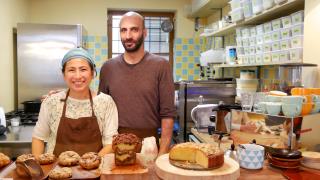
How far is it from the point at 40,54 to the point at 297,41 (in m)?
2.93

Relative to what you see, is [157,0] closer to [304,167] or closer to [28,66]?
[28,66]

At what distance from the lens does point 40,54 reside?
384 centimetres

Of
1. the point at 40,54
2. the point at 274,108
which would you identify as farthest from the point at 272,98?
the point at 40,54

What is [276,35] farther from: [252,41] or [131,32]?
[131,32]

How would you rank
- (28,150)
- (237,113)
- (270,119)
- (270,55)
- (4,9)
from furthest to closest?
(4,9)
(28,150)
(270,55)
(237,113)
(270,119)

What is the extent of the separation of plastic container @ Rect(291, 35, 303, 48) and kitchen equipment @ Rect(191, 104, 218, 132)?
92 centimetres

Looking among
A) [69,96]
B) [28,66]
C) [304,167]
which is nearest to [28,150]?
[69,96]

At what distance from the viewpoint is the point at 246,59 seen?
110 inches

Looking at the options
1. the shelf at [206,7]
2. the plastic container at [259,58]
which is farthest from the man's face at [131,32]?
the shelf at [206,7]

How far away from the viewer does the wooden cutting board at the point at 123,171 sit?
1.14 metres

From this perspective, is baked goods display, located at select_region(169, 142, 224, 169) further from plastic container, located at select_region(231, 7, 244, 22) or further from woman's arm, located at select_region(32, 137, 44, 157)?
plastic container, located at select_region(231, 7, 244, 22)

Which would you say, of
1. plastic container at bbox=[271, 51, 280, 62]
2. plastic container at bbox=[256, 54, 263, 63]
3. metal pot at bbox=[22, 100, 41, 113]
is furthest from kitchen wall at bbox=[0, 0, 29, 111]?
plastic container at bbox=[271, 51, 280, 62]

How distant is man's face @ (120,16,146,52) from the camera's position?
1939mm

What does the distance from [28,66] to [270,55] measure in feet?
9.10
